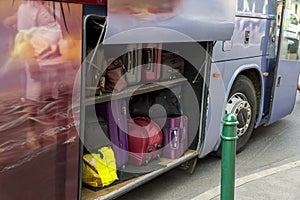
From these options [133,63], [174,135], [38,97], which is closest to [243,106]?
[174,135]

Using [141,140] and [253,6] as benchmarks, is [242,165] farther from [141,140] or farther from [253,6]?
[253,6]

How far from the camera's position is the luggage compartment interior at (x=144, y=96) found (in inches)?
124

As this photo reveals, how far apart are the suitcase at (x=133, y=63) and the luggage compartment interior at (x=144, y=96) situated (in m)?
0.02

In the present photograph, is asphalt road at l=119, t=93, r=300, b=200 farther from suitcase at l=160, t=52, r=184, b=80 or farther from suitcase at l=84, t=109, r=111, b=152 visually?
suitcase at l=160, t=52, r=184, b=80

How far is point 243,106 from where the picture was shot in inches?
198

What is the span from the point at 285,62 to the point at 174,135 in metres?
2.21

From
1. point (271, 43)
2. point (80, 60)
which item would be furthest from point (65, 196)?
point (271, 43)

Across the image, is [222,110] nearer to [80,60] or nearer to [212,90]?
[212,90]

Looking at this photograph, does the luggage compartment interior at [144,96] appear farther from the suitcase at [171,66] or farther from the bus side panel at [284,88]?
the bus side panel at [284,88]

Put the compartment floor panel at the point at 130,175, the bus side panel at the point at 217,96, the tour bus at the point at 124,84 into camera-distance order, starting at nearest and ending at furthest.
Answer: the tour bus at the point at 124,84
the compartment floor panel at the point at 130,175
the bus side panel at the point at 217,96

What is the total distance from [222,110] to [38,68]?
249cm

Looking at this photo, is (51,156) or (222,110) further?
(222,110)

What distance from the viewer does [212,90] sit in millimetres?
4246

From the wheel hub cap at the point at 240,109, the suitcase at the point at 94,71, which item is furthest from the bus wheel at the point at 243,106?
the suitcase at the point at 94,71
